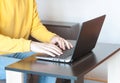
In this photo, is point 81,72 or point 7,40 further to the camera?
point 7,40

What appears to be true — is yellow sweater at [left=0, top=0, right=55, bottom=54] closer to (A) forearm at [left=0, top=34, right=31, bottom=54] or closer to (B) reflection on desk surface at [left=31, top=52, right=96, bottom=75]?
(A) forearm at [left=0, top=34, right=31, bottom=54]

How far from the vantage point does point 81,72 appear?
107 centimetres

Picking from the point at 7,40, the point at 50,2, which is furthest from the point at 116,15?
the point at 7,40

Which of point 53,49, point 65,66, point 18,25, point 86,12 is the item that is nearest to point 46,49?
point 53,49

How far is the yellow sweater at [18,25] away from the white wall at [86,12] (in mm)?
897

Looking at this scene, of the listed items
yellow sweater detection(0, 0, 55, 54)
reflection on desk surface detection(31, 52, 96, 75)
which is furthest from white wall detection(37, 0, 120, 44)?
reflection on desk surface detection(31, 52, 96, 75)

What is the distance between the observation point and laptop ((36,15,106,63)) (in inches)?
47.0

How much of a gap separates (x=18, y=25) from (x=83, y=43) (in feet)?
1.88

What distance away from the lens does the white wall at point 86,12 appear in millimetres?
2512

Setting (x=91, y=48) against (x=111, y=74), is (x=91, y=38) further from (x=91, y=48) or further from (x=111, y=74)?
(x=111, y=74)

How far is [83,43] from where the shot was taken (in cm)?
125

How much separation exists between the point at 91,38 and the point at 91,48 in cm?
10

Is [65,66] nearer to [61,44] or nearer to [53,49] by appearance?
[53,49]

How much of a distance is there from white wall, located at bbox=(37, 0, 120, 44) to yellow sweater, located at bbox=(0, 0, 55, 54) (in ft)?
2.94
